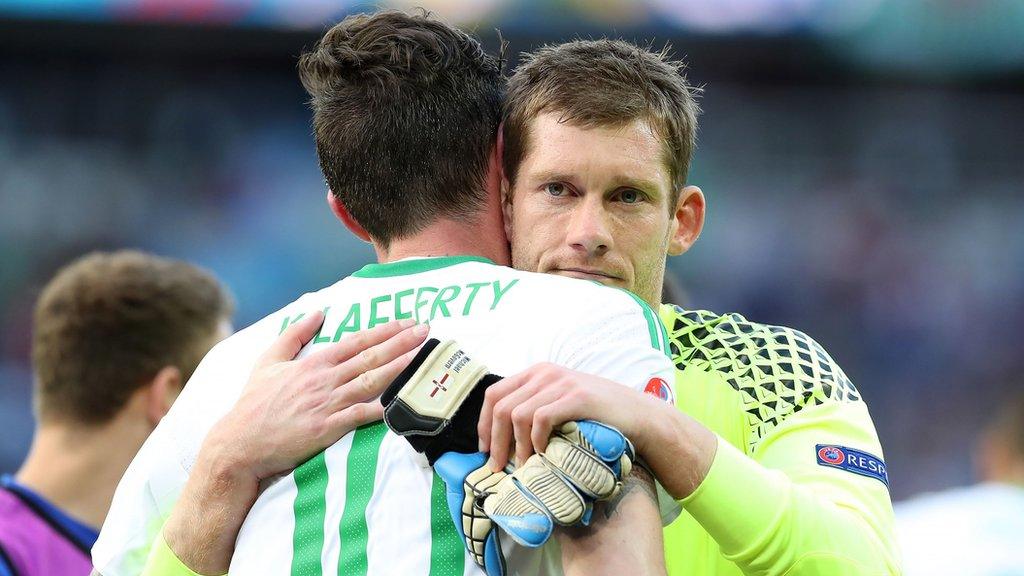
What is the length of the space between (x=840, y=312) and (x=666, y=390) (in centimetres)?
1023

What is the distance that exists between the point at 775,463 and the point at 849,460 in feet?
0.47

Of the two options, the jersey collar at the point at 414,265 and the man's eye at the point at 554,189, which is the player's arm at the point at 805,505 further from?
the man's eye at the point at 554,189

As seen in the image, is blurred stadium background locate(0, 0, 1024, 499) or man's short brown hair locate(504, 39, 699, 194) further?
blurred stadium background locate(0, 0, 1024, 499)

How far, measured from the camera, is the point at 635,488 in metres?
1.97

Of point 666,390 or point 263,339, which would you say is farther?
point 263,339

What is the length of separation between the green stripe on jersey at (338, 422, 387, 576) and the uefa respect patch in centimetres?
90

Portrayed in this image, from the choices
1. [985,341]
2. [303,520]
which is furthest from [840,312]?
[303,520]

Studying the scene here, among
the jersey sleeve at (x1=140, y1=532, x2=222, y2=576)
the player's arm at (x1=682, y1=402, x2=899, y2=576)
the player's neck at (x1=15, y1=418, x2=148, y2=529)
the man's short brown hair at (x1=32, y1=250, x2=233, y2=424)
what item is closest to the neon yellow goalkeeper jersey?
the player's arm at (x1=682, y1=402, x2=899, y2=576)

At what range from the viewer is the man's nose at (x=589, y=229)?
2680 mm

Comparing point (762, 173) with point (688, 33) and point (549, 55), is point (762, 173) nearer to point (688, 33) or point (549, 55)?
point (688, 33)

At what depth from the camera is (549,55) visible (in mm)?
2920

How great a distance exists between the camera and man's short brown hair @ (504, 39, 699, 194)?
276 cm

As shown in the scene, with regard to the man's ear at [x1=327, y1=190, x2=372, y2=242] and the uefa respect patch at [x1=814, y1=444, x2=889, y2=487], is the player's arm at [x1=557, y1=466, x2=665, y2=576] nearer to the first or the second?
the uefa respect patch at [x1=814, y1=444, x2=889, y2=487]

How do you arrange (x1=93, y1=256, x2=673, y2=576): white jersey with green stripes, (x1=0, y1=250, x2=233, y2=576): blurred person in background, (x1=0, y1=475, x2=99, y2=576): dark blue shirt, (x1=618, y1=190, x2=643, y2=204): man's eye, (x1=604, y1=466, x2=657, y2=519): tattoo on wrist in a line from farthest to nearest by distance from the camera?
(x1=0, y1=250, x2=233, y2=576): blurred person in background, (x1=0, y1=475, x2=99, y2=576): dark blue shirt, (x1=618, y1=190, x2=643, y2=204): man's eye, (x1=93, y1=256, x2=673, y2=576): white jersey with green stripes, (x1=604, y1=466, x2=657, y2=519): tattoo on wrist
